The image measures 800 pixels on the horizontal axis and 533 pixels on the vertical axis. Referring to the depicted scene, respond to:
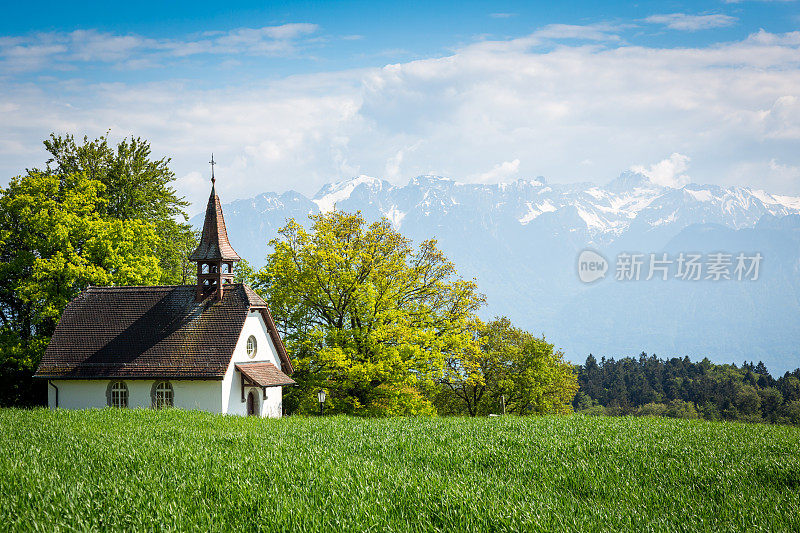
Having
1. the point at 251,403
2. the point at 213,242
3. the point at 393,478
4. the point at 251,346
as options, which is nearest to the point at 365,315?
the point at 251,346

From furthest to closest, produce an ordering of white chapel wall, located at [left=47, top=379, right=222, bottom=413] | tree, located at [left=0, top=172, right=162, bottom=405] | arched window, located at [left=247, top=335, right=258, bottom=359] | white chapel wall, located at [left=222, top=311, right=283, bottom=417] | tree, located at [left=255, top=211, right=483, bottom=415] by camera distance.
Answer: tree, located at [left=0, top=172, right=162, bottom=405]
tree, located at [left=255, top=211, right=483, bottom=415]
arched window, located at [left=247, top=335, right=258, bottom=359]
white chapel wall, located at [left=222, top=311, right=283, bottom=417]
white chapel wall, located at [left=47, top=379, right=222, bottom=413]

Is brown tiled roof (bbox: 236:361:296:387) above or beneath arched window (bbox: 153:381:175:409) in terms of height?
above

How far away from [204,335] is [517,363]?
28.7 metres

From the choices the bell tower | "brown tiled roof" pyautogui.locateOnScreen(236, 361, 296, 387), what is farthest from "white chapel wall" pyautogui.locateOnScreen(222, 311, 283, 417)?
the bell tower

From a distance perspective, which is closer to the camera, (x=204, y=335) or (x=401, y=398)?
(x=204, y=335)

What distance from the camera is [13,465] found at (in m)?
11.7

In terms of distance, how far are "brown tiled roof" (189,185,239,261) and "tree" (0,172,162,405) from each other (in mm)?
6427

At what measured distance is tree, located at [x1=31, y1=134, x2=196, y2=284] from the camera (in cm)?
4284

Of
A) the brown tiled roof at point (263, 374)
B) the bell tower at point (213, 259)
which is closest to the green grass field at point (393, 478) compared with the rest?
the brown tiled roof at point (263, 374)

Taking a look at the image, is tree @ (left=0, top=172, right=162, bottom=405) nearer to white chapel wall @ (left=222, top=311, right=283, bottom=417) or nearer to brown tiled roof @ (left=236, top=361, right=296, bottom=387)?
white chapel wall @ (left=222, top=311, right=283, bottom=417)

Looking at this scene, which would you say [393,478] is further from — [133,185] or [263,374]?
[133,185]

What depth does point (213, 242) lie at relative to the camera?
34.7 meters

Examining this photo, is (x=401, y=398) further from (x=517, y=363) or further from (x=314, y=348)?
(x=517, y=363)

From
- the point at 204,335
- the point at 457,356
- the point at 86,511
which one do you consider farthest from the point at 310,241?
the point at 86,511
